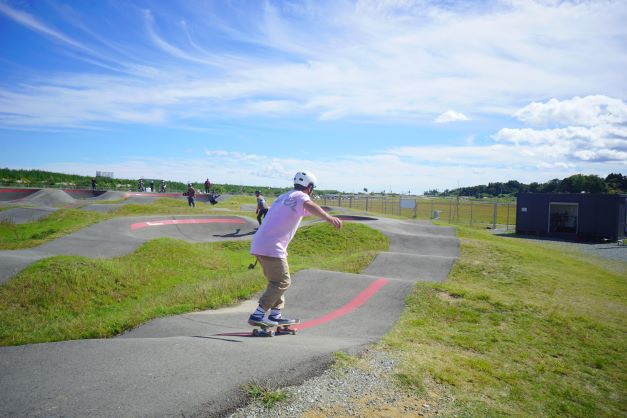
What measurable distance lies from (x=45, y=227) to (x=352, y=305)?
1926 cm

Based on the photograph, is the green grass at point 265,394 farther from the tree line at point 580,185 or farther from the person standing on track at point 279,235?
the tree line at point 580,185

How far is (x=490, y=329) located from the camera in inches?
293

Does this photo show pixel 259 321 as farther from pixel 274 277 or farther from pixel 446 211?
pixel 446 211

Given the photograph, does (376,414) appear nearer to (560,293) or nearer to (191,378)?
(191,378)

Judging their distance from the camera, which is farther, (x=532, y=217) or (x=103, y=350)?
(x=532, y=217)

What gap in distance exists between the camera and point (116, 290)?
35.4 feet

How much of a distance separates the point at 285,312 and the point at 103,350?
13.7ft

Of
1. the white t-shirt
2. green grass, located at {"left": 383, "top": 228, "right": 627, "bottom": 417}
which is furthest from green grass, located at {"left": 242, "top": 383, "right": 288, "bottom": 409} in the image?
the white t-shirt

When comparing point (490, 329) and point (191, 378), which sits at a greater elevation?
point (191, 378)

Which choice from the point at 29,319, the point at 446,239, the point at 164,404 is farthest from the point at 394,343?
the point at 446,239

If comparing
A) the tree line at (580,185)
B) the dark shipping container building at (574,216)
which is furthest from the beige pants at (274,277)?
the tree line at (580,185)

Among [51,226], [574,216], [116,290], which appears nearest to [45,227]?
[51,226]

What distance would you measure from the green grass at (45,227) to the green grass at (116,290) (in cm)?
428

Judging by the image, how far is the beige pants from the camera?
5.82 metres
